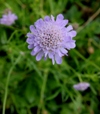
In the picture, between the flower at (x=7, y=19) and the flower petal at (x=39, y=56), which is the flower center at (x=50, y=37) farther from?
the flower at (x=7, y=19)

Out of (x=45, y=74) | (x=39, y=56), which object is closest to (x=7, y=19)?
(x=45, y=74)

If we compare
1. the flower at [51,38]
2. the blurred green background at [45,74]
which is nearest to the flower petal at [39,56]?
the flower at [51,38]

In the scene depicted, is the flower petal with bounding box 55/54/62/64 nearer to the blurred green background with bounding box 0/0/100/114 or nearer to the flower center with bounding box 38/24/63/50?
the flower center with bounding box 38/24/63/50

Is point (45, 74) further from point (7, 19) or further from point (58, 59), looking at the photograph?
point (58, 59)

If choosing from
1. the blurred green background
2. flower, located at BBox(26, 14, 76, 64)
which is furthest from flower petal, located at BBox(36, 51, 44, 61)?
the blurred green background

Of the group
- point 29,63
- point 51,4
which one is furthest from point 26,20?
point 29,63

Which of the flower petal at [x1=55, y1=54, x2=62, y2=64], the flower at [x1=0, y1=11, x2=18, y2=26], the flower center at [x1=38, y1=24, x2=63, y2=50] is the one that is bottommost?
the flower petal at [x1=55, y1=54, x2=62, y2=64]

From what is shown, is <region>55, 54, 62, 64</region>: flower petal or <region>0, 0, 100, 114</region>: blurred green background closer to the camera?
<region>55, 54, 62, 64</region>: flower petal
